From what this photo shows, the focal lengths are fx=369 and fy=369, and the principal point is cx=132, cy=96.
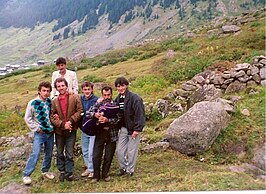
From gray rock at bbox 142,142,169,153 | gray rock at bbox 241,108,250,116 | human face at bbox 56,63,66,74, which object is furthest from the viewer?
gray rock at bbox 241,108,250,116

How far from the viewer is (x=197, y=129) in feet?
22.5

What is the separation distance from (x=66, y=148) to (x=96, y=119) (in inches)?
30.4

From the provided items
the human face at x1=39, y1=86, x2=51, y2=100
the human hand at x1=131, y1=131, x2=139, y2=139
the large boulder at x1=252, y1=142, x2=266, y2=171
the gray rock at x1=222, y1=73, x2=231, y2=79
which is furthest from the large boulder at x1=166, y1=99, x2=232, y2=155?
the gray rock at x1=222, y1=73, x2=231, y2=79

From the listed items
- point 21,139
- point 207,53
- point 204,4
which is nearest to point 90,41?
point 204,4

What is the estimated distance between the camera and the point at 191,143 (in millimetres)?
6941

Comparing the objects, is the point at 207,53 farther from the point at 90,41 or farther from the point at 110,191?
the point at 90,41

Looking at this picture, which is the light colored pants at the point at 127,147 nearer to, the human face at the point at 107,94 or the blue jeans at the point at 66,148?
the human face at the point at 107,94

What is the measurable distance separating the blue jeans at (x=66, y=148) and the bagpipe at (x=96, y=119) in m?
0.28

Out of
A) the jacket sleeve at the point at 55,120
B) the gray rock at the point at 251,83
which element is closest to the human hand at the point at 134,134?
the jacket sleeve at the point at 55,120

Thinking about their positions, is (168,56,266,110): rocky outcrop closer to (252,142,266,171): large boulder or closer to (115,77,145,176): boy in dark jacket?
(252,142,266,171): large boulder

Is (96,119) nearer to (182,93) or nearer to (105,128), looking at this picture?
(105,128)

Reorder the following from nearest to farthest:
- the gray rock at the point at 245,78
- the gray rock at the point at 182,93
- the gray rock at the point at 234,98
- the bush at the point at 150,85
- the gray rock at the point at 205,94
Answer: the gray rock at the point at 234,98, the gray rock at the point at 205,94, the gray rock at the point at 245,78, the gray rock at the point at 182,93, the bush at the point at 150,85

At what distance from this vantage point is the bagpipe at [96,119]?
571 cm

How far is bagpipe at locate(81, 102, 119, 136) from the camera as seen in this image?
225 inches
